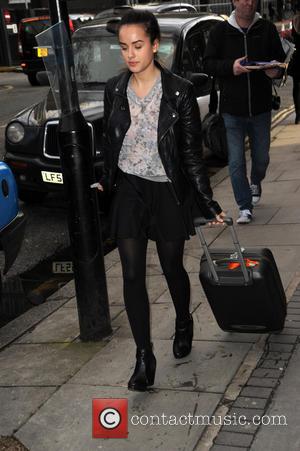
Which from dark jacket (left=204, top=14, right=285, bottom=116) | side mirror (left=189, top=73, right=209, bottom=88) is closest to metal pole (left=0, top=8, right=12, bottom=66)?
side mirror (left=189, top=73, right=209, bottom=88)

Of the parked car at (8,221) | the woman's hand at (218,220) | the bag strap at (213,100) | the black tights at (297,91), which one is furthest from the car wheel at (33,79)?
the woman's hand at (218,220)

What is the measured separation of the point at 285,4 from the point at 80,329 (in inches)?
1088

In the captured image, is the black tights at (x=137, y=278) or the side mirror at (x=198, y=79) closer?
the black tights at (x=137, y=278)

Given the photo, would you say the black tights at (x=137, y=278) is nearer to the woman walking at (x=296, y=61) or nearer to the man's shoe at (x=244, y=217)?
the man's shoe at (x=244, y=217)

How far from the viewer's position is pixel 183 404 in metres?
3.75

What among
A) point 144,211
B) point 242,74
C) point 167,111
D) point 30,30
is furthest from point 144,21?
point 30,30

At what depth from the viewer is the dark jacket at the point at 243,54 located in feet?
21.7

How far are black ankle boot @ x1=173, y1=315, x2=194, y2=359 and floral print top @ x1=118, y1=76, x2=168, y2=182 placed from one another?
0.90 metres

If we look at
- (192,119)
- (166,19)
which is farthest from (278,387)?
(166,19)

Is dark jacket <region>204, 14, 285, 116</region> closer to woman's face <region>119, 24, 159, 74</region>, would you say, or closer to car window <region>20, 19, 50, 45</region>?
woman's face <region>119, 24, 159, 74</region>

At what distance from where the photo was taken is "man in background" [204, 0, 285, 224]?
6555 millimetres

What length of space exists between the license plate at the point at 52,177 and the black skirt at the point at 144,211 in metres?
3.88

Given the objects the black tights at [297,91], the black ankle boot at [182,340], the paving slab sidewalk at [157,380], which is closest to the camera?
the paving slab sidewalk at [157,380]

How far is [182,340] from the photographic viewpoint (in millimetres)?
4305
